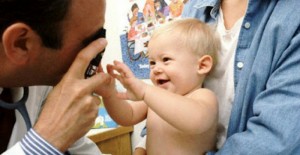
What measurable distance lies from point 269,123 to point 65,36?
0.55 m

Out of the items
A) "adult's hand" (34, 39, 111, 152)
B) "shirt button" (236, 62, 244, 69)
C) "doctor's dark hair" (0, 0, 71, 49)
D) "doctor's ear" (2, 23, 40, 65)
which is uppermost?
"doctor's dark hair" (0, 0, 71, 49)

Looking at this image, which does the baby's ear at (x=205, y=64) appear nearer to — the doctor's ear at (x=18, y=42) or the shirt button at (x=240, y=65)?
the shirt button at (x=240, y=65)

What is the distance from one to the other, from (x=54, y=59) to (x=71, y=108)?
0.52 feet

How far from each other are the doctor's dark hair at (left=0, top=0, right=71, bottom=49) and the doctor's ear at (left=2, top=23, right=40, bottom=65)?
15mm

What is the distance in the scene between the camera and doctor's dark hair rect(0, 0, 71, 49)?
0.75 metres

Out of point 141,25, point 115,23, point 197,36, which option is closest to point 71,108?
point 197,36

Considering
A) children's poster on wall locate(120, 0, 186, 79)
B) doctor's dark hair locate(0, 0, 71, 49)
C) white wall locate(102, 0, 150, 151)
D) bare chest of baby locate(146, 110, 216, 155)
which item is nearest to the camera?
doctor's dark hair locate(0, 0, 71, 49)

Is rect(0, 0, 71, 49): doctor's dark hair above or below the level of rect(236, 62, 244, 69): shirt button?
above

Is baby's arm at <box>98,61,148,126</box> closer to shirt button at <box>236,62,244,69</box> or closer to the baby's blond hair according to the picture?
the baby's blond hair

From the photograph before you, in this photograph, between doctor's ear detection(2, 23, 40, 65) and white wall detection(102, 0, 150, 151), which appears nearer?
doctor's ear detection(2, 23, 40, 65)

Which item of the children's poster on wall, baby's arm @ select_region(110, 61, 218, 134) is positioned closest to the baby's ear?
baby's arm @ select_region(110, 61, 218, 134)

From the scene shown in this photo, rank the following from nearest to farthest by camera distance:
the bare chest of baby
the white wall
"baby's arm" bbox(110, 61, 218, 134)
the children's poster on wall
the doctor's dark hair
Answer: the doctor's dark hair → "baby's arm" bbox(110, 61, 218, 134) → the bare chest of baby → the children's poster on wall → the white wall

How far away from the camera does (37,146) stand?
0.76 m

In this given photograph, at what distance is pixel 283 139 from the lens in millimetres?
Result: 765
